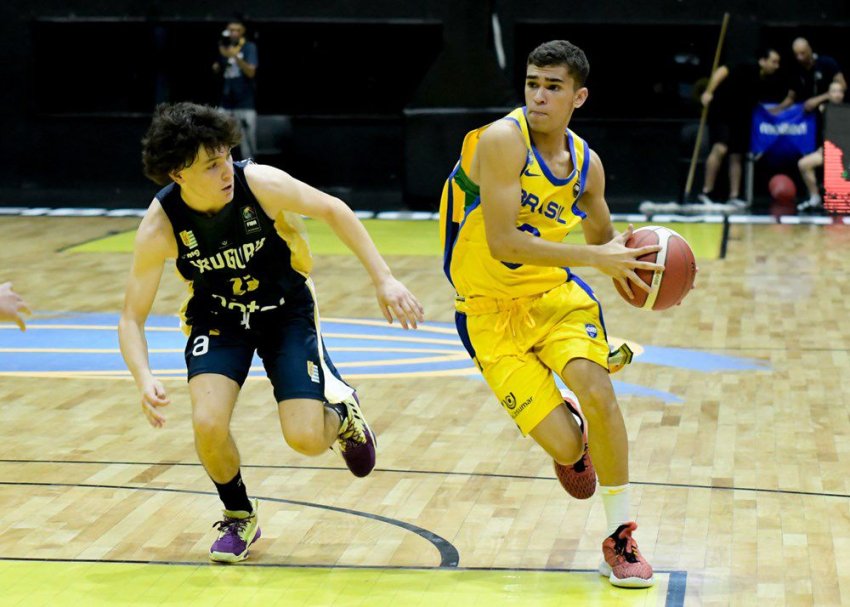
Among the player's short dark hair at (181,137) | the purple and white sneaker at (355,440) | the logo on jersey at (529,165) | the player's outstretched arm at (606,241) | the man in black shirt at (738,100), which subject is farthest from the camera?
the man in black shirt at (738,100)

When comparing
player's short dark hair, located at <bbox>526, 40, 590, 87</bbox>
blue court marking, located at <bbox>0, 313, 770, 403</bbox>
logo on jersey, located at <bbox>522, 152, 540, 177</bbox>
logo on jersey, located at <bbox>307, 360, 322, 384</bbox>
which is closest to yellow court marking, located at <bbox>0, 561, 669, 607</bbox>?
logo on jersey, located at <bbox>307, 360, 322, 384</bbox>

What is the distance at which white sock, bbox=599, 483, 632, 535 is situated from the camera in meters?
4.72

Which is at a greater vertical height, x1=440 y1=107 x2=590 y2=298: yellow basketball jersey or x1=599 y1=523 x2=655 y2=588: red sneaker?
x1=440 y1=107 x2=590 y2=298: yellow basketball jersey

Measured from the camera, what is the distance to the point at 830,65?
638 inches

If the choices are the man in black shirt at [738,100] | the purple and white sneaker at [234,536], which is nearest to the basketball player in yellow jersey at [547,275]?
the purple and white sneaker at [234,536]

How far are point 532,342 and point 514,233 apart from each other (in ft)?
1.42

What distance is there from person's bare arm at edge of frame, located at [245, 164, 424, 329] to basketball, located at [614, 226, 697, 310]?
775 millimetres

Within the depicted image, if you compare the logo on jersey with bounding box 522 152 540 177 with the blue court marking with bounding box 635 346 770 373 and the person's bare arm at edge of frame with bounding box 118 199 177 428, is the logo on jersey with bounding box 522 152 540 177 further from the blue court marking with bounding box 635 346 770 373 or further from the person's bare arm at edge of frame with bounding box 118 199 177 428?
the blue court marking with bounding box 635 346 770 373

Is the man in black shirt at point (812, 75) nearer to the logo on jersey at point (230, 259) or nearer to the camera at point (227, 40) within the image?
the camera at point (227, 40)

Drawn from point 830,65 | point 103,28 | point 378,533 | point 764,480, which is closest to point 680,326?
point 764,480

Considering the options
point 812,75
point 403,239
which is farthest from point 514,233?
point 812,75

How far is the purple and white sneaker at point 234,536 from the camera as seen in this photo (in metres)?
4.94

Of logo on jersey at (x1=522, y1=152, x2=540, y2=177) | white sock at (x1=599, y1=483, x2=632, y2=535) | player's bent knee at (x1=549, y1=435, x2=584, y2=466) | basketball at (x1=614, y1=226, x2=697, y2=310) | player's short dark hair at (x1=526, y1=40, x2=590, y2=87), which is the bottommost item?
white sock at (x1=599, y1=483, x2=632, y2=535)

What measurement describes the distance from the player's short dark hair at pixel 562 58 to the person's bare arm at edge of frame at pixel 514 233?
0.24 metres
